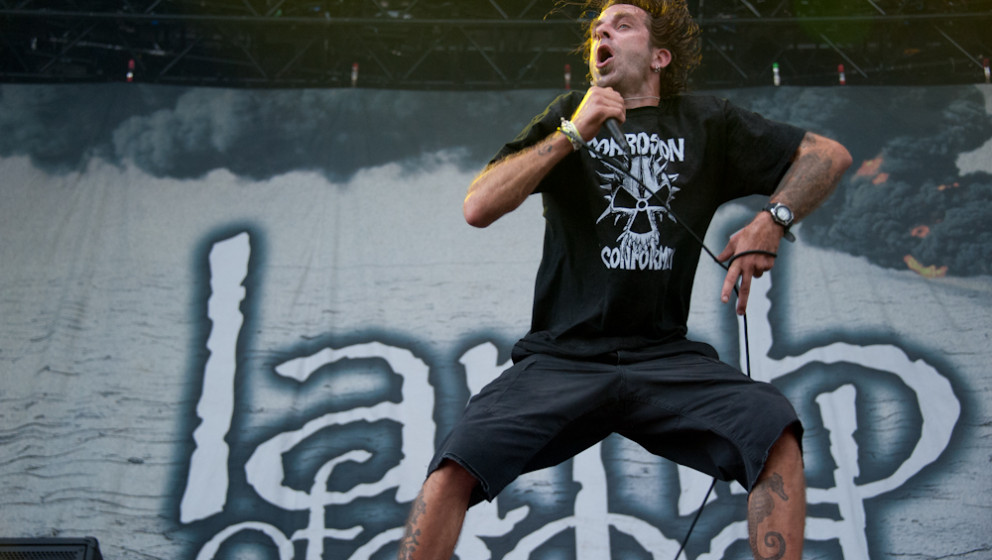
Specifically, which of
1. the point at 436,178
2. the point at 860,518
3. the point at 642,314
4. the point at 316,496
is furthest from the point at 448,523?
the point at 436,178

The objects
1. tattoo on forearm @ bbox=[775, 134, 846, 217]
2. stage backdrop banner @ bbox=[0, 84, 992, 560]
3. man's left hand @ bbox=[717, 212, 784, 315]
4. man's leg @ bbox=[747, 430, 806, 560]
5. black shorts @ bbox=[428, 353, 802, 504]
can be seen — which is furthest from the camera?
stage backdrop banner @ bbox=[0, 84, 992, 560]

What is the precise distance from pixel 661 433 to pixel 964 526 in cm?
318

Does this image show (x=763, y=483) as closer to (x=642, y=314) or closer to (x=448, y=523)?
(x=642, y=314)

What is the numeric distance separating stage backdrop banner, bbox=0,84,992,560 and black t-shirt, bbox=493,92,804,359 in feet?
8.74

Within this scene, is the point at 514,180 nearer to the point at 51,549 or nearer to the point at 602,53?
the point at 602,53

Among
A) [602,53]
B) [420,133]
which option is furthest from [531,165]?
[420,133]

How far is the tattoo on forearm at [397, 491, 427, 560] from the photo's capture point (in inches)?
70.2

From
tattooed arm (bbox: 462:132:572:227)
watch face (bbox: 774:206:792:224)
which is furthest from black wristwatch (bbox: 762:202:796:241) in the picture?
tattooed arm (bbox: 462:132:572:227)

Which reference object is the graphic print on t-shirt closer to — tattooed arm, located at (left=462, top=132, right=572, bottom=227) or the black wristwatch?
tattooed arm, located at (left=462, top=132, right=572, bottom=227)

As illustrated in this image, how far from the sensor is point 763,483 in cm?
179

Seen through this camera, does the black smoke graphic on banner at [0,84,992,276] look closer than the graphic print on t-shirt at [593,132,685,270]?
No

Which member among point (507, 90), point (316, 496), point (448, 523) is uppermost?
point (507, 90)

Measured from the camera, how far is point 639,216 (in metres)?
2.14

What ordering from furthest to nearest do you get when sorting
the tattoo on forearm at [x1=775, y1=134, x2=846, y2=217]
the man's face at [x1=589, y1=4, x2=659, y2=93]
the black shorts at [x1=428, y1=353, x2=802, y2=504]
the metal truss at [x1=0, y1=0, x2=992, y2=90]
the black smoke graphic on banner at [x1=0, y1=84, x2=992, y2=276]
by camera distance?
the metal truss at [x1=0, y1=0, x2=992, y2=90] → the black smoke graphic on banner at [x1=0, y1=84, x2=992, y2=276] → the man's face at [x1=589, y1=4, x2=659, y2=93] → the tattoo on forearm at [x1=775, y1=134, x2=846, y2=217] → the black shorts at [x1=428, y1=353, x2=802, y2=504]
